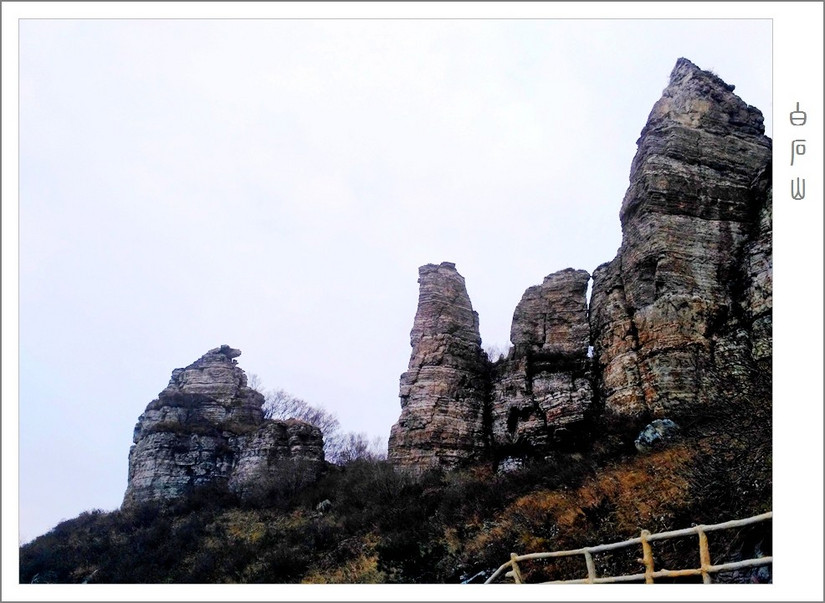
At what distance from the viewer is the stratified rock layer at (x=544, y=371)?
805 inches

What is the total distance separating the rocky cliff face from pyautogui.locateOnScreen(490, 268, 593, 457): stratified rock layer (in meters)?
0.05

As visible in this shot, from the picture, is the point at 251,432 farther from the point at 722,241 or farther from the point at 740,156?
the point at 740,156

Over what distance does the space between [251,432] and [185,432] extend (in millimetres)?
2795

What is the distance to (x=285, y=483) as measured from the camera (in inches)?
927

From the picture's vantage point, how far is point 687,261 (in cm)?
1845

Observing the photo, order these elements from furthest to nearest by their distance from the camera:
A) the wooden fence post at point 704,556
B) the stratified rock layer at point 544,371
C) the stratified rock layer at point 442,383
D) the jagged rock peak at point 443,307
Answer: the jagged rock peak at point 443,307 → the stratified rock layer at point 442,383 → the stratified rock layer at point 544,371 → the wooden fence post at point 704,556

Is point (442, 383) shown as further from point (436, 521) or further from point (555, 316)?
point (436, 521)

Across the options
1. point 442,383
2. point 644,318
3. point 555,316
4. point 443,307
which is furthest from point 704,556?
point 443,307

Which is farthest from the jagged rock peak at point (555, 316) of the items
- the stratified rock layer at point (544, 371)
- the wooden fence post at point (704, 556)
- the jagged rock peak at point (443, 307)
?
the wooden fence post at point (704, 556)

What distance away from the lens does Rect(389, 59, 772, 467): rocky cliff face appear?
17.4m

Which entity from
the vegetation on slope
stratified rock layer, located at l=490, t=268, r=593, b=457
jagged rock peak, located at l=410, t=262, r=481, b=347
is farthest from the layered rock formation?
stratified rock layer, located at l=490, t=268, r=593, b=457

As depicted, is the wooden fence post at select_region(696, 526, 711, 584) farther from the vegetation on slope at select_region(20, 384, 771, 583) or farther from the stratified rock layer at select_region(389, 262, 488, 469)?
the stratified rock layer at select_region(389, 262, 488, 469)

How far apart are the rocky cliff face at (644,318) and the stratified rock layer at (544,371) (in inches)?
1.9

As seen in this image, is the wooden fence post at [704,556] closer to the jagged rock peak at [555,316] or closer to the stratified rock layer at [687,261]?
the stratified rock layer at [687,261]
